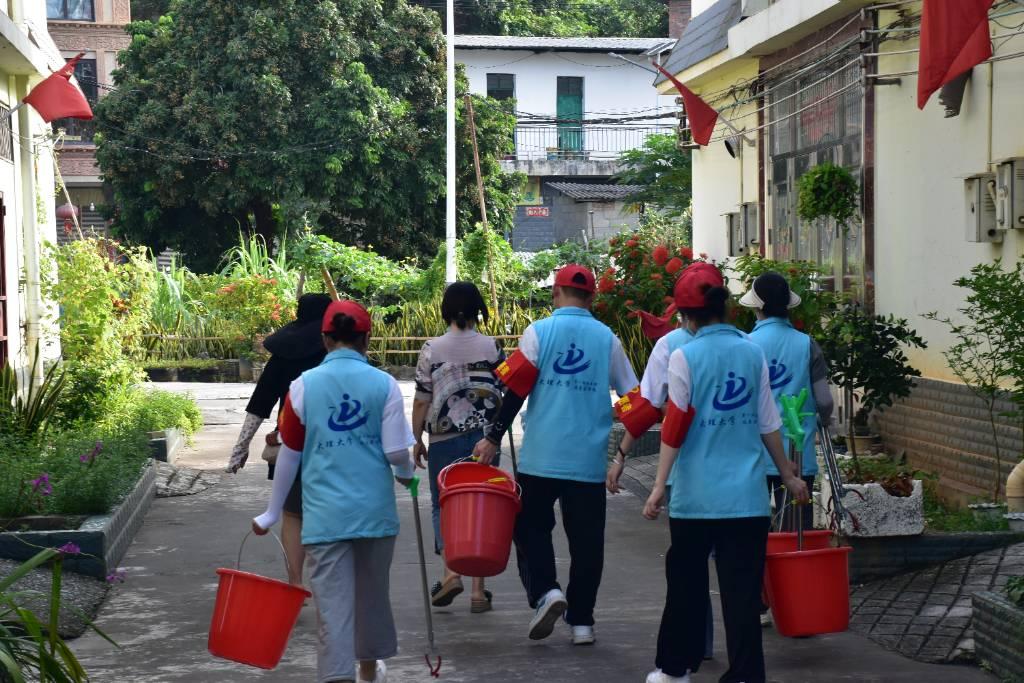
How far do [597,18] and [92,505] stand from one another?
148 feet

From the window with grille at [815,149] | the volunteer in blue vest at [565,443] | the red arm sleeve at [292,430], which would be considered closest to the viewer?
the red arm sleeve at [292,430]

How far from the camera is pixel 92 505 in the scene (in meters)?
9.15

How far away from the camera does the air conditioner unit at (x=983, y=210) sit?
9.65 meters

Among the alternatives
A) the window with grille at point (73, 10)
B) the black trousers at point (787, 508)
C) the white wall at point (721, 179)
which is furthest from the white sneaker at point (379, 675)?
the window with grille at point (73, 10)

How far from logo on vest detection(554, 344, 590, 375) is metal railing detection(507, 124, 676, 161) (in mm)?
38936

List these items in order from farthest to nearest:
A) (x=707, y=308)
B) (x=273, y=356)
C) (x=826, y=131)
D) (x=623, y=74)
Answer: (x=623, y=74) → (x=826, y=131) → (x=273, y=356) → (x=707, y=308)

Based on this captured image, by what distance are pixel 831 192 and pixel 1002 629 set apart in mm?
6829

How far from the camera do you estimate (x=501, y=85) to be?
148 feet

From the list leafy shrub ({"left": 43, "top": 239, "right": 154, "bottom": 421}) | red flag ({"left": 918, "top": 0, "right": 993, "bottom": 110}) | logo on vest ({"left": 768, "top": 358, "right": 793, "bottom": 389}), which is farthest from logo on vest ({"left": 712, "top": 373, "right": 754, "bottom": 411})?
leafy shrub ({"left": 43, "top": 239, "right": 154, "bottom": 421})

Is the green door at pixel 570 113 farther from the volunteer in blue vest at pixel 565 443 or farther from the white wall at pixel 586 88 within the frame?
the volunteer in blue vest at pixel 565 443

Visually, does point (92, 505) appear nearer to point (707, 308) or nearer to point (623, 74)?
point (707, 308)

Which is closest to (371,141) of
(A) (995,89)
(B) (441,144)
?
(B) (441,144)

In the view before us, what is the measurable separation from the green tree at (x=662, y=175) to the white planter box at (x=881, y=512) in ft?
85.5

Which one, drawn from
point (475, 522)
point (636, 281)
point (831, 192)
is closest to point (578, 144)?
point (636, 281)
